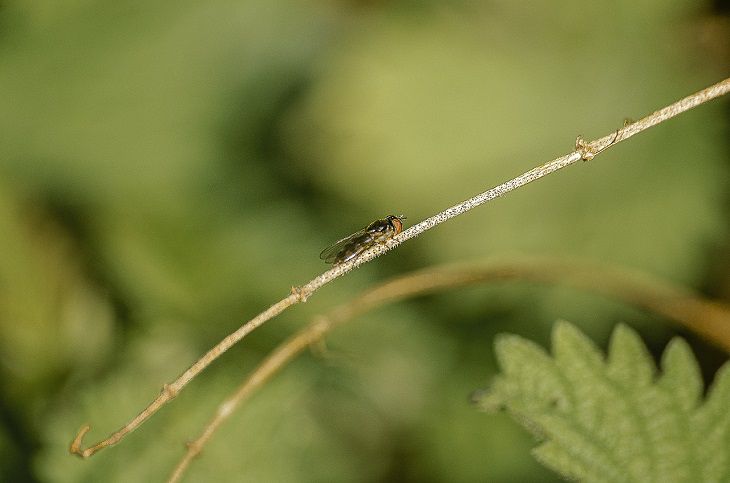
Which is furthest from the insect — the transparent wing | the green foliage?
the green foliage

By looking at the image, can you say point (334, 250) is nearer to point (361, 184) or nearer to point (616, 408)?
point (616, 408)

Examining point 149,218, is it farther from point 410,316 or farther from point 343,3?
point 343,3

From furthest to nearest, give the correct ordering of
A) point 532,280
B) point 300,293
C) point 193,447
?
point 532,280 → point 193,447 → point 300,293

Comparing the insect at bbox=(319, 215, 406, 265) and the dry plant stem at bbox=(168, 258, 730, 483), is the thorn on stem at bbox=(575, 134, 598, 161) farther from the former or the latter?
the dry plant stem at bbox=(168, 258, 730, 483)

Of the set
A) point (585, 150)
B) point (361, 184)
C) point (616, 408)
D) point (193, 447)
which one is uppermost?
point (361, 184)

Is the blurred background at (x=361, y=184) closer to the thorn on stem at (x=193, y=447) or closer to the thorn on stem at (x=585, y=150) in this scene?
the thorn on stem at (x=193, y=447)

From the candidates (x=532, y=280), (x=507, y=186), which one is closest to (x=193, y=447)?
(x=507, y=186)
